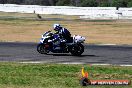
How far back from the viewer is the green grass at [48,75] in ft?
44.3

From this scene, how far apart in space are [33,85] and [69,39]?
10.8 m

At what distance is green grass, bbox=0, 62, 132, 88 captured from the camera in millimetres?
13516

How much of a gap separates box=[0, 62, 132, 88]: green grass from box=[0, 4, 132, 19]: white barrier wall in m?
48.5

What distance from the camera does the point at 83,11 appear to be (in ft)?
231

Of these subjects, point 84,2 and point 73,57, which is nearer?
point 73,57

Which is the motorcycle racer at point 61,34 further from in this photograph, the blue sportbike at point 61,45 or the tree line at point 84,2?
the tree line at point 84,2

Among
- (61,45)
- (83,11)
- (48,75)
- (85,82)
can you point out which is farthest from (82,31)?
(85,82)

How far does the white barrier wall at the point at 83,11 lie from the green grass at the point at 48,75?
48.5 meters

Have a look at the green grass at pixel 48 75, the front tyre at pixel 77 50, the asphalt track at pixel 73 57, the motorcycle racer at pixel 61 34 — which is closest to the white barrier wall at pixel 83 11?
the asphalt track at pixel 73 57

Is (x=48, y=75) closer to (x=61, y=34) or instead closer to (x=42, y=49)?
(x=61, y=34)

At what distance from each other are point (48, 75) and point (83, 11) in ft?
182

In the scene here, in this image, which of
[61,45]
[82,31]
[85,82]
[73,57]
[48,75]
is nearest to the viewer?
[85,82]

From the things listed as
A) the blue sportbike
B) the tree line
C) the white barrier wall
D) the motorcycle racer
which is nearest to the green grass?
the motorcycle racer

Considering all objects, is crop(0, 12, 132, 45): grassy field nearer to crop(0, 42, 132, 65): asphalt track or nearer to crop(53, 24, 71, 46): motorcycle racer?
crop(0, 42, 132, 65): asphalt track
